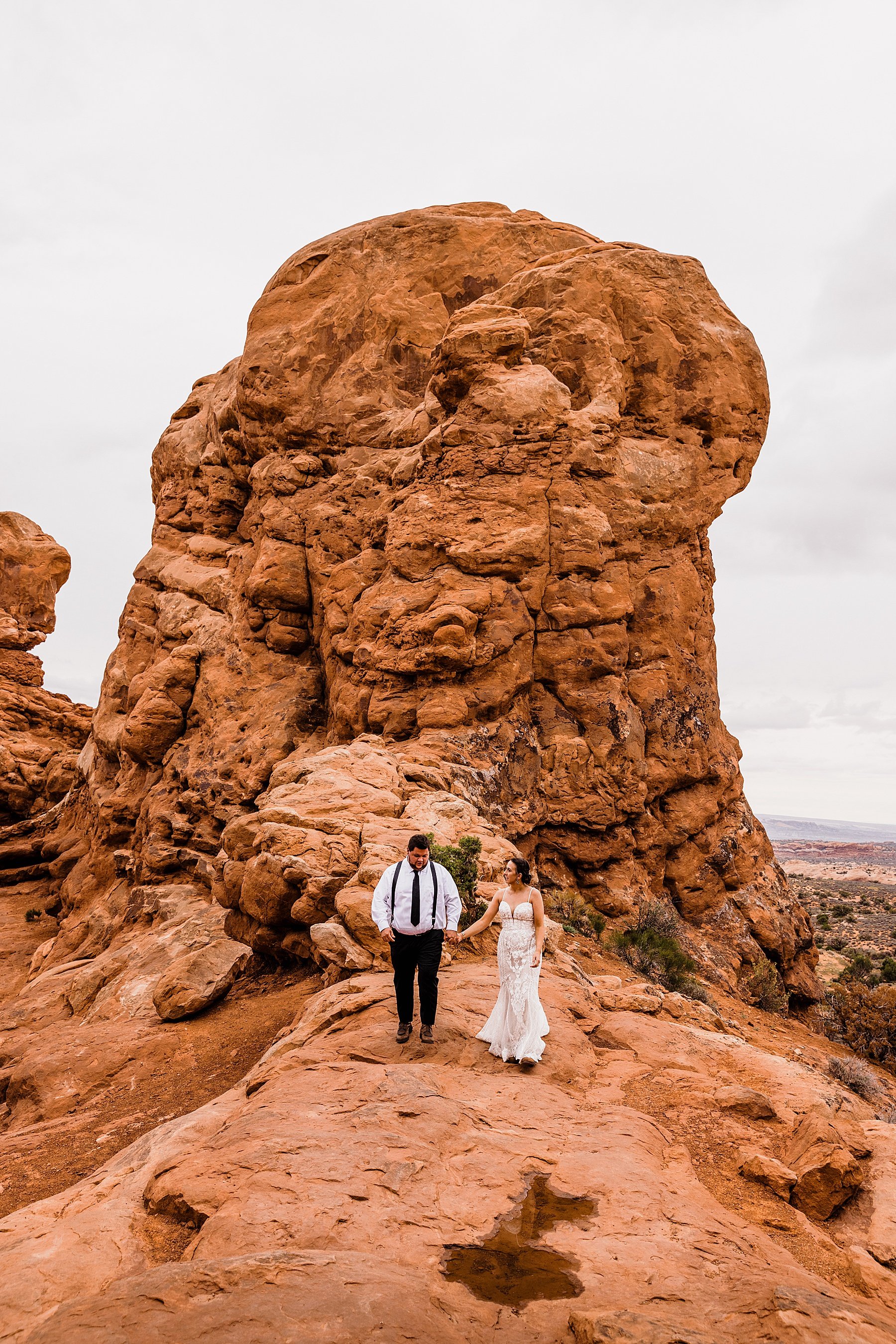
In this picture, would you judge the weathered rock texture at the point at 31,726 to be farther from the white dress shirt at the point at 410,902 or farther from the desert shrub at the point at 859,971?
the desert shrub at the point at 859,971

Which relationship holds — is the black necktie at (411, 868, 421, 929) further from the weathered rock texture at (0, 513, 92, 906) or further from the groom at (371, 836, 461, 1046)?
the weathered rock texture at (0, 513, 92, 906)

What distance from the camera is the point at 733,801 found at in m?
19.0

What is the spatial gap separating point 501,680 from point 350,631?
3.65 m

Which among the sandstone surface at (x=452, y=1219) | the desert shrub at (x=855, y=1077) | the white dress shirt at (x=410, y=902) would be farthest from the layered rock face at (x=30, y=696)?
the desert shrub at (x=855, y=1077)

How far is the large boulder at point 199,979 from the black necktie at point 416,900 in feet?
17.4

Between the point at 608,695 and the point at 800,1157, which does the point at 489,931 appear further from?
the point at 608,695

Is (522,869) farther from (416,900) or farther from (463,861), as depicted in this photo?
(463,861)

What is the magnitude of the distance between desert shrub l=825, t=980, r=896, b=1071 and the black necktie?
1358 centimetres

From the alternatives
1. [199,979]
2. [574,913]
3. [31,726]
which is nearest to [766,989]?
[574,913]

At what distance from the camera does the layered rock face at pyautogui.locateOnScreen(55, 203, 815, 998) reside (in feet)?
53.3

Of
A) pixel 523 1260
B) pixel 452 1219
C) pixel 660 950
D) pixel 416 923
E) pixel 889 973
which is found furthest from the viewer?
pixel 889 973

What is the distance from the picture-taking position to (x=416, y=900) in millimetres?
7465

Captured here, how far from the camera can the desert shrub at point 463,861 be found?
10.3 m

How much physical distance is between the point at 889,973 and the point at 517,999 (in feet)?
64.1
